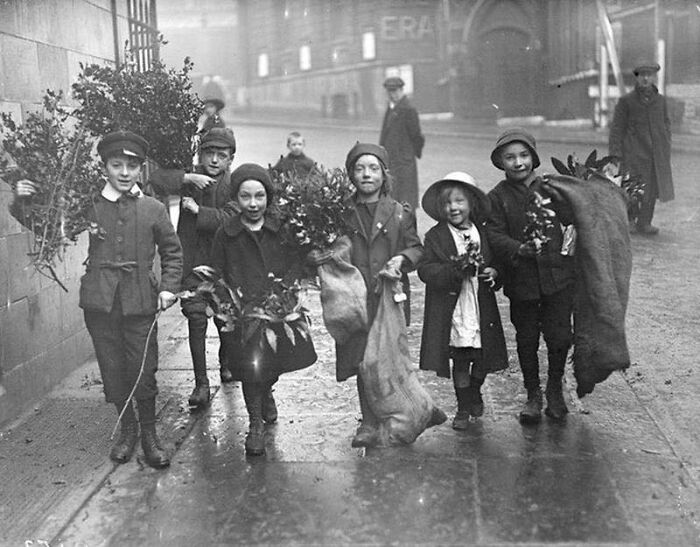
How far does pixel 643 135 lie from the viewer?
10.3 meters

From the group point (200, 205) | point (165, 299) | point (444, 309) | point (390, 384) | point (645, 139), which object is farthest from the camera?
point (645, 139)

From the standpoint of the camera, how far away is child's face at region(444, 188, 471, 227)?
4.84 meters

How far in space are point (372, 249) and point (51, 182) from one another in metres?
1.71

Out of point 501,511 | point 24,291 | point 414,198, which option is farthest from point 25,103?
point 414,198

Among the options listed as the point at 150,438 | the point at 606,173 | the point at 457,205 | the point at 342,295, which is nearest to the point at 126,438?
the point at 150,438

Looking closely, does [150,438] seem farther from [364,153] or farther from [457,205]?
[457,205]

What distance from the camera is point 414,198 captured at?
12062mm

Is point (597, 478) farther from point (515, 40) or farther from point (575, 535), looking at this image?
point (515, 40)

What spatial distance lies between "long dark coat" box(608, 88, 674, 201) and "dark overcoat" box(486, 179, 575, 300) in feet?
18.7

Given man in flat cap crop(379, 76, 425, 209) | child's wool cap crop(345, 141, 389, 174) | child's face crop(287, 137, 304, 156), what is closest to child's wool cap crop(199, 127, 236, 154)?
child's wool cap crop(345, 141, 389, 174)

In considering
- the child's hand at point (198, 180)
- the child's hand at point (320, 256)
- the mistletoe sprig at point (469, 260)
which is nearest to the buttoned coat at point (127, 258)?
the child's hand at point (320, 256)

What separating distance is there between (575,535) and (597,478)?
2.17 ft

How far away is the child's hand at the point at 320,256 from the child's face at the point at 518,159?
1.15 meters

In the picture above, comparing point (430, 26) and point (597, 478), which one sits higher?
point (430, 26)
